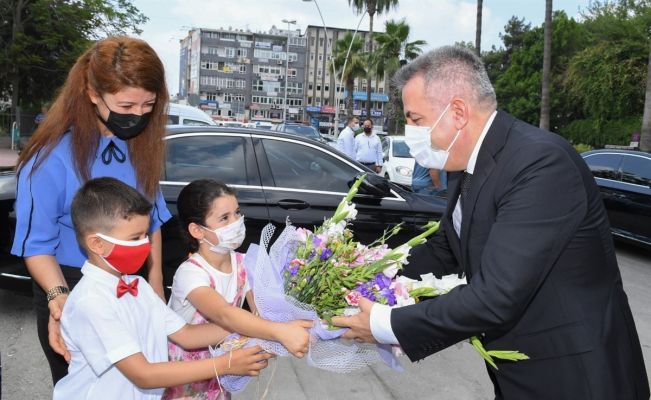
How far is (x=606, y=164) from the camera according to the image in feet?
30.1

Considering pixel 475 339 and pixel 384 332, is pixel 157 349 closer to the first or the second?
pixel 384 332

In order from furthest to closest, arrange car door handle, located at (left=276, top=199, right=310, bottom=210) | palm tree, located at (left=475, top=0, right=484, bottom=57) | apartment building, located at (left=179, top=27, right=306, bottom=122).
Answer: apartment building, located at (left=179, top=27, right=306, bottom=122) → palm tree, located at (left=475, top=0, right=484, bottom=57) → car door handle, located at (left=276, top=199, right=310, bottom=210)

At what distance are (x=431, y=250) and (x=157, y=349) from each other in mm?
1270

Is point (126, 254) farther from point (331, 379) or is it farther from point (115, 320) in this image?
point (331, 379)

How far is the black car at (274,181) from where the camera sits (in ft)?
15.5

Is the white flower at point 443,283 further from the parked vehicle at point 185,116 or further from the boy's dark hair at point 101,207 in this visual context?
the parked vehicle at point 185,116

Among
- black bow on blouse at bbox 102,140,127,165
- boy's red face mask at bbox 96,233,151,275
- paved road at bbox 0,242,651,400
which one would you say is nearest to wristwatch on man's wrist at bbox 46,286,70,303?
boy's red face mask at bbox 96,233,151,275

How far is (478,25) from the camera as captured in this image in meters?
23.6

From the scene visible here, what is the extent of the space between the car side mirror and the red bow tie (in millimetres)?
3268

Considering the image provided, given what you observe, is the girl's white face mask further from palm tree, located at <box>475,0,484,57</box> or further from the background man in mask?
palm tree, located at <box>475,0,484,57</box>

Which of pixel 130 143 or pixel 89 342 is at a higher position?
pixel 130 143

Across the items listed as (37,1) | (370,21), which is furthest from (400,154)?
(370,21)

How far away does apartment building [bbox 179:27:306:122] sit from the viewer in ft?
356

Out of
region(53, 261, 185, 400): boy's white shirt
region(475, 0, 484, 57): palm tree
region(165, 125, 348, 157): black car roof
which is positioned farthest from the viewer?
region(475, 0, 484, 57): palm tree
